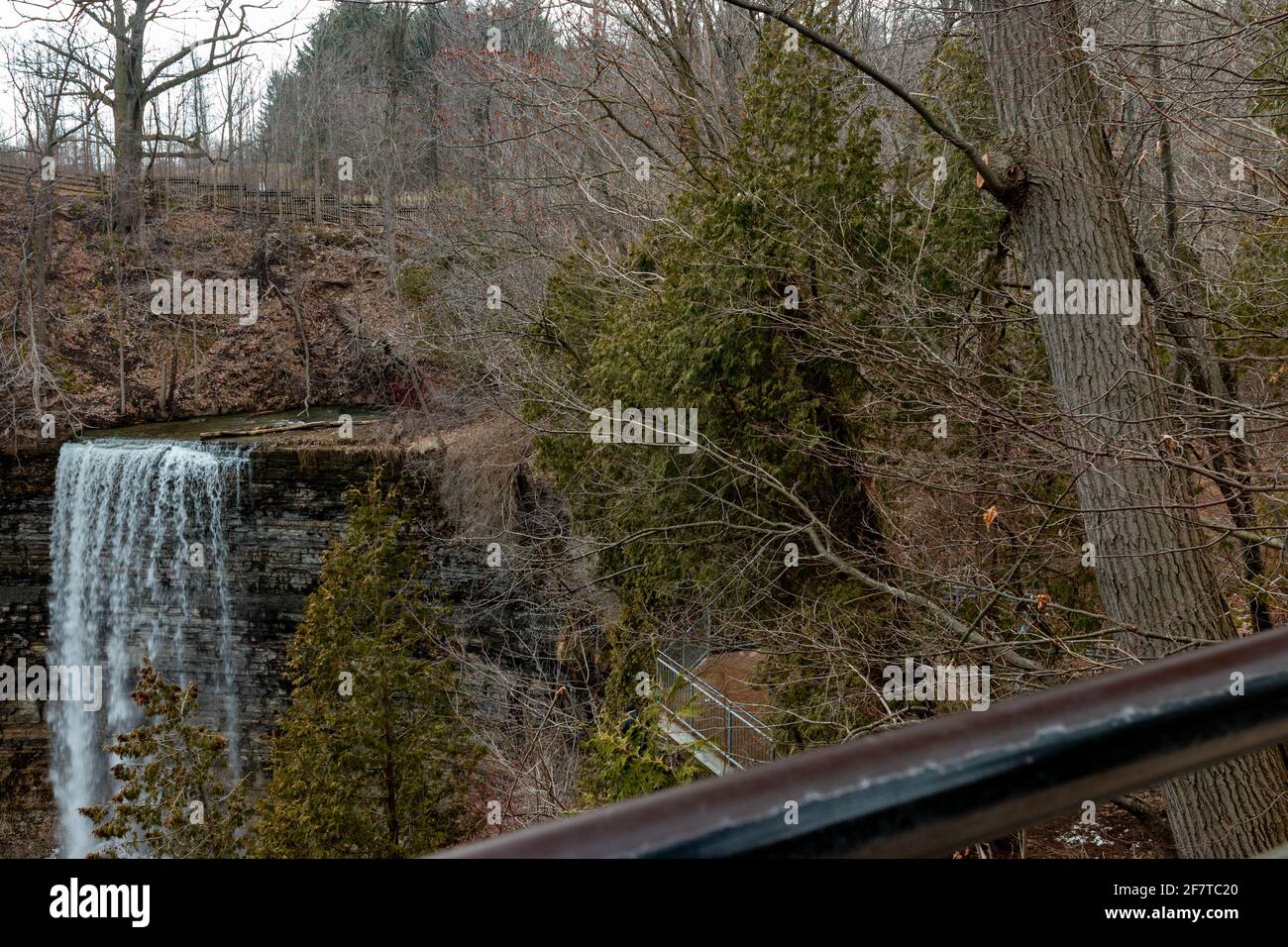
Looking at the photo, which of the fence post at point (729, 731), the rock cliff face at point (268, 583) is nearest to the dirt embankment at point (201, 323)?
the rock cliff face at point (268, 583)

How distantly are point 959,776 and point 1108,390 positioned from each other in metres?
6.02

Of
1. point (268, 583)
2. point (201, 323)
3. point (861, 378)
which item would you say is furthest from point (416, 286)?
point (861, 378)

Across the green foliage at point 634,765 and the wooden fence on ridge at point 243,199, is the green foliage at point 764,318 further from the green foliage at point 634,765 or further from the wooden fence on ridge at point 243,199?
the wooden fence on ridge at point 243,199

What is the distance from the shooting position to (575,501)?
15680 mm

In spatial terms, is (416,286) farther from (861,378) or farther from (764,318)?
(861,378)

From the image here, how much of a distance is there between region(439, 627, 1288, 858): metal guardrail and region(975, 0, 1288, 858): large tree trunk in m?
5.21

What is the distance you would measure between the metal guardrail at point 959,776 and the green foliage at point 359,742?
45.0 feet

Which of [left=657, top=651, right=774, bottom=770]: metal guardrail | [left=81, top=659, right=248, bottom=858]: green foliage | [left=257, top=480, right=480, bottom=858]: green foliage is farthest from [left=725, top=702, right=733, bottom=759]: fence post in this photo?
[left=81, top=659, right=248, bottom=858]: green foliage

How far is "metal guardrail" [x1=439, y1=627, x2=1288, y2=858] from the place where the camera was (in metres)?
0.67

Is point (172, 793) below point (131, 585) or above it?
below

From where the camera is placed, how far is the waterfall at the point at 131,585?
73.2 feet

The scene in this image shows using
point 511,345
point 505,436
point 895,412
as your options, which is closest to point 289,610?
point 505,436

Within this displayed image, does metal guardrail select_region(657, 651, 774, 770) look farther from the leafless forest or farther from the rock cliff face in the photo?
the rock cliff face

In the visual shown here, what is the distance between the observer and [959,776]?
73 cm
